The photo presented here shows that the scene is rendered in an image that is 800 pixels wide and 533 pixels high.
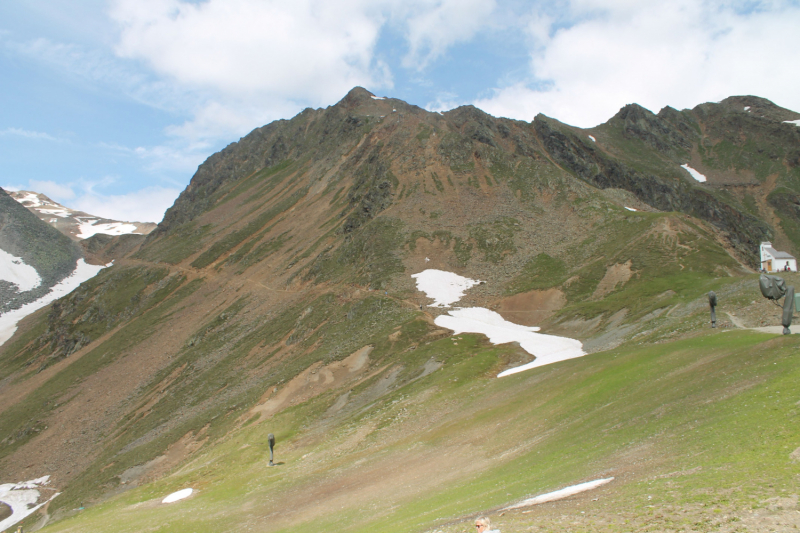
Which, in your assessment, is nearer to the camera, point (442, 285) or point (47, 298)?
point (442, 285)

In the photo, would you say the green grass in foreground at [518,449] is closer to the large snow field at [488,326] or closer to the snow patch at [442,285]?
the large snow field at [488,326]

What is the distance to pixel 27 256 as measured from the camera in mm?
178625

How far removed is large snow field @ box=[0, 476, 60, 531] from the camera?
53.2 meters

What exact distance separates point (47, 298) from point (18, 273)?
17.9 meters

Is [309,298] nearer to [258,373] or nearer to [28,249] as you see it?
[258,373]

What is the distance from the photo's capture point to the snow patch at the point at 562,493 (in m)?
13.9

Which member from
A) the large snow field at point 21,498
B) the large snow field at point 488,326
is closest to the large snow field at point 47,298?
the large snow field at point 21,498

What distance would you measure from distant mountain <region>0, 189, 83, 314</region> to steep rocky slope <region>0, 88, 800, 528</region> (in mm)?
31000

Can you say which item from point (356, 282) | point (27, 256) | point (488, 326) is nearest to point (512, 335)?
point (488, 326)

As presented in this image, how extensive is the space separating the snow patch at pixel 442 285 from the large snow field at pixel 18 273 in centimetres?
14663

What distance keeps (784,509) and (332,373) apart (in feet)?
150

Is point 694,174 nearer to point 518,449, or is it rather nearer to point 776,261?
point 776,261

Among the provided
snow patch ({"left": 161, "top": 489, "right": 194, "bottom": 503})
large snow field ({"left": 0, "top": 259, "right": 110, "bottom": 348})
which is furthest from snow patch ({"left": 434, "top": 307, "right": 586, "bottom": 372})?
large snow field ({"left": 0, "top": 259, "right": 110, "bottom": 348})

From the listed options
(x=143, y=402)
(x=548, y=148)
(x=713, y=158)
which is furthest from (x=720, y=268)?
(x=713, y=158)
